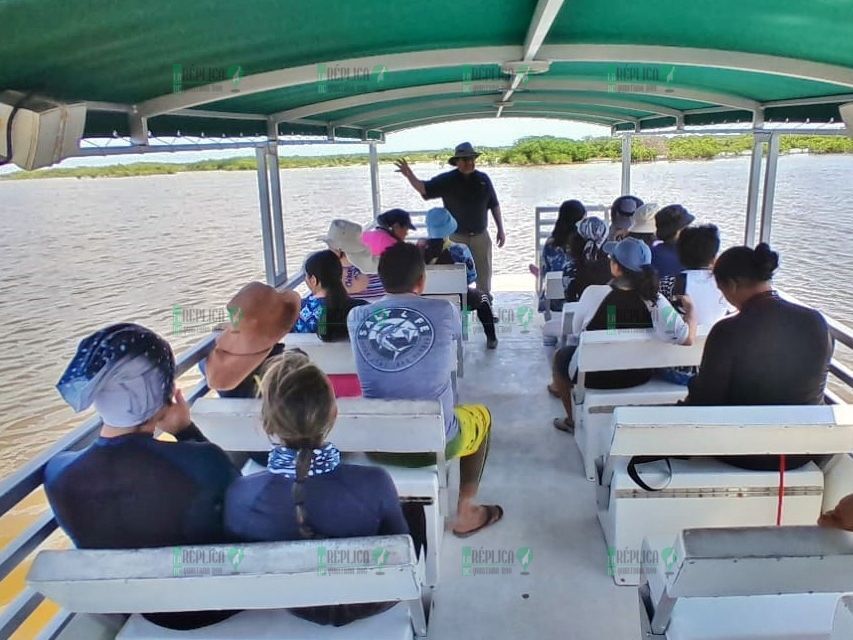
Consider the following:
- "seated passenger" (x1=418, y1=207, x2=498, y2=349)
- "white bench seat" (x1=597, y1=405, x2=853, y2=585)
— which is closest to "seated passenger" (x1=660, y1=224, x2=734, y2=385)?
"white bench seat" (x1=597, y1=405, x2=853, y2=585)

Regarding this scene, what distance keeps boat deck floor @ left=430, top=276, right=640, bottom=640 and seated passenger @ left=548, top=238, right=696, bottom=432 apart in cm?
43

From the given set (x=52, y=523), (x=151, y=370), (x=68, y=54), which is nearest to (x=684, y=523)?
(x=151, y=370)

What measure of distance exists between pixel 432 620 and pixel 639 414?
91 centimetres

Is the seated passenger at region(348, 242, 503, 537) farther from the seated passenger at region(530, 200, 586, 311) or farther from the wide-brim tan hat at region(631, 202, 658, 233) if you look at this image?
the wide-brim tan hat at region(631, 202, 658, 233)

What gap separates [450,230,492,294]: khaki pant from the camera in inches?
214

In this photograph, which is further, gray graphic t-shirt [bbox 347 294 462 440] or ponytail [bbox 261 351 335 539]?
gray graphic t-shirt [bbox 347 294 462 440]

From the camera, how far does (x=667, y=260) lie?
3566 mm

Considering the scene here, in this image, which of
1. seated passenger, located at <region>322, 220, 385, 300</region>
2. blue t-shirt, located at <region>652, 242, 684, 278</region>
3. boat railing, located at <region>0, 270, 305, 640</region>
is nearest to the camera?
boat railing, located at <region>0, 270, 305, 640</region>

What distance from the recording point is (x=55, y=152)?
1.89 meters

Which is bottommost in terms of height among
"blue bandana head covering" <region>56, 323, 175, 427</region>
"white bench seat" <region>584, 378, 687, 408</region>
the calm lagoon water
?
the calm lagoon water

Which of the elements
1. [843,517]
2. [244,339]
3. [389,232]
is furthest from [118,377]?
[389,232]

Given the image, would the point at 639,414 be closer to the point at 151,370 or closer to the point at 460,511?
the point at 460,511

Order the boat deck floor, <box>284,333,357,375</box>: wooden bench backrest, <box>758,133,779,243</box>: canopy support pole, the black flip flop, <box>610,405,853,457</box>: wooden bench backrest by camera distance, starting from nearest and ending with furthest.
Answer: <box>610,405,853,457</box>: wooden bench backrest
the boat deck floor
the black flip flop
<box>284,333,357,375</box>: wooden bench backrest
<box>758,133,779,243</box>: canopy support pole

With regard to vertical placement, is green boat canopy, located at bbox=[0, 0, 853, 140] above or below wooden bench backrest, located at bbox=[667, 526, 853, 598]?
above
